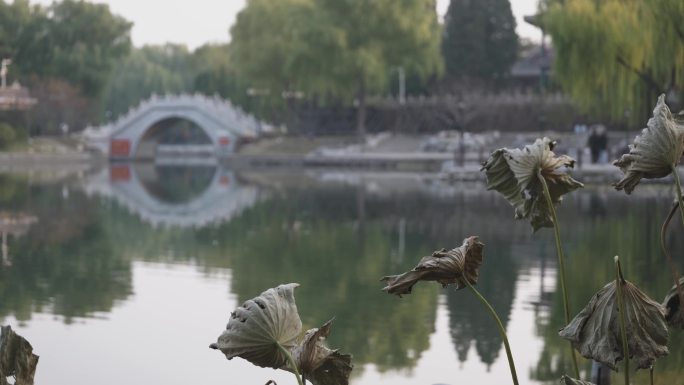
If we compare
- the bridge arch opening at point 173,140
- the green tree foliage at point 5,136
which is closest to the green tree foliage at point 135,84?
the bridge arch opening at point 173,140

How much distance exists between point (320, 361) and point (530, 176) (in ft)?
2.40

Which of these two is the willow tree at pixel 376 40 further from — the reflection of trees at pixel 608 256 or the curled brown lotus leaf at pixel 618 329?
the curled brown lotus leaf at pixel 618 329

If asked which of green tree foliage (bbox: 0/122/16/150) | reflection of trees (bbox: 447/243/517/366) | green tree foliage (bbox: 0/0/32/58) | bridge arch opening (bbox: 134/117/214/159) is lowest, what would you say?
bridge arch opening (bbox: 134/117/214/159)

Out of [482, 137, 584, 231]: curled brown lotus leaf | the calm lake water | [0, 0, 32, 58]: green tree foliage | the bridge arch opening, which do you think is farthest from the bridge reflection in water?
the bridge arch opening

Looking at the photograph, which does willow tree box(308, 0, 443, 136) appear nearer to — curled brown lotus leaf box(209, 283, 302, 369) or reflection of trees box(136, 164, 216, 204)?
reflection of trees box(136, 164, 216, 204)

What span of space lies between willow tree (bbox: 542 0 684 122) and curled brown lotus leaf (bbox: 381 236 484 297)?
22.2 m

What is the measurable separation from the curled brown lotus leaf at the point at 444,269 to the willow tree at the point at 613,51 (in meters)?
22.2

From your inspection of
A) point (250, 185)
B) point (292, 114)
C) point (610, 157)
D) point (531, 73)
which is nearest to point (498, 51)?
point (531, 73)

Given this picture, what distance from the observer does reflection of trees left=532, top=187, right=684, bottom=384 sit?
825cm

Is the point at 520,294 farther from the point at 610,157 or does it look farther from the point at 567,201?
the point at 610,157

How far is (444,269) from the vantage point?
10.3ft

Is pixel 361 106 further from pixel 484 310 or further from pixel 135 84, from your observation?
pixel 484 310

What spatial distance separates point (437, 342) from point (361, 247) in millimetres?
6889

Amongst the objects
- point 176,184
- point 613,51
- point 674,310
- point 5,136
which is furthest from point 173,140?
point 674,310
